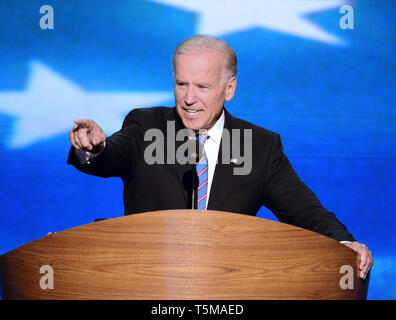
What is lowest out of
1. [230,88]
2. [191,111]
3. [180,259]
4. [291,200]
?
[180,259]

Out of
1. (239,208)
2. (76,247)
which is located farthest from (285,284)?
(239,208)

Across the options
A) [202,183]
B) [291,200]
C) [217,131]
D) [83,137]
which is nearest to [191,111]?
[217,131]

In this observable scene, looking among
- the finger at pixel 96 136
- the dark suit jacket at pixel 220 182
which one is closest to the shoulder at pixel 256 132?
the dark suit jacket at pixel 220 182

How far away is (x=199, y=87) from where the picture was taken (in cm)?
173

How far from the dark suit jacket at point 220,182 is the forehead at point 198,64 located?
22 cm

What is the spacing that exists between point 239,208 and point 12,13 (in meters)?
1.83

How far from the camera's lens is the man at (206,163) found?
1.64m

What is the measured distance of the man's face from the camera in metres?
1.68

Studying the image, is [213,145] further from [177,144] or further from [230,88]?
[230,88]

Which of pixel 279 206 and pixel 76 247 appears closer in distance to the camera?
pixel 76 247

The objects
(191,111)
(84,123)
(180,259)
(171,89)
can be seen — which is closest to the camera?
(180,259)

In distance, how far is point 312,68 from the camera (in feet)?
9.16

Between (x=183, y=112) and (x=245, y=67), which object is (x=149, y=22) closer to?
(x=245, y=67)

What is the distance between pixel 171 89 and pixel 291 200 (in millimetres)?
1270
